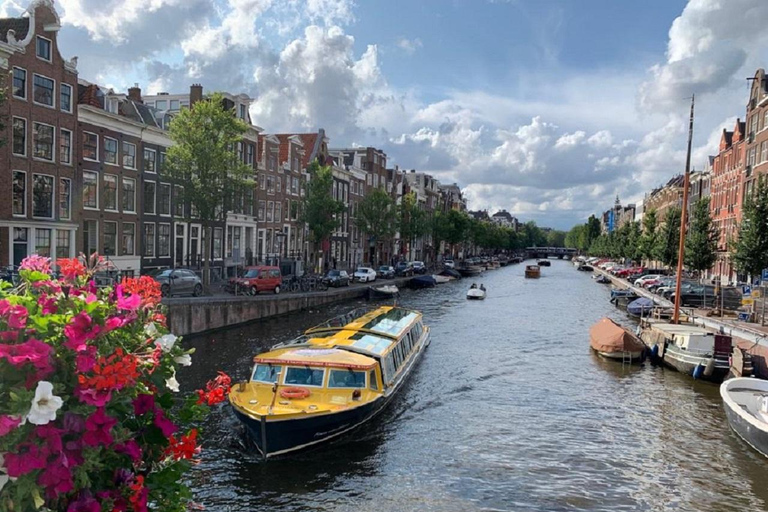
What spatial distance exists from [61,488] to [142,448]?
85 cm

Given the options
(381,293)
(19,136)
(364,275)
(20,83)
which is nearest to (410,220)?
(364,275)

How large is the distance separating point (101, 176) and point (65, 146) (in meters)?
3.83

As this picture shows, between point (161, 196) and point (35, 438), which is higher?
point (161, 196)

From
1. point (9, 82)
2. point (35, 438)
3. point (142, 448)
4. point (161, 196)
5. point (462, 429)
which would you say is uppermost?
point (9, 82)

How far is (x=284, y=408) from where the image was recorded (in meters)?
16.0

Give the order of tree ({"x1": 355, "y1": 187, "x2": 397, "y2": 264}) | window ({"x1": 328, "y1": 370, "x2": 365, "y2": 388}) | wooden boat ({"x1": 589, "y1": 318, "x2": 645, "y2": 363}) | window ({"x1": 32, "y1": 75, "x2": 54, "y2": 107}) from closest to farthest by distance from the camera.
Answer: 1. window ({"x1": 328, "y1": 370, "x2": 365, "y2": 388})
2. wooden boat ({"x1": 589, "y1": 318, "x2": 645, "y2": 363})
3. window ({"x1": 32, "y1": 75, "x2": 54, "y2": 107})
4. tree ({"x1": 355, "y1": 187, "x2": 397, "y2": 264})

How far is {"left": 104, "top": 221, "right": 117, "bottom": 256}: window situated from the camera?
4150cm

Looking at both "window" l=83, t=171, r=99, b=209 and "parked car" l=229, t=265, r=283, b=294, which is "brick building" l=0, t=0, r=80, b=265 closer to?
"window" l=83, t=171, r=99, b=209

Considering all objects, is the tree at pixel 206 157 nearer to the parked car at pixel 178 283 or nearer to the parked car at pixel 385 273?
the parked car at pixel 178 283

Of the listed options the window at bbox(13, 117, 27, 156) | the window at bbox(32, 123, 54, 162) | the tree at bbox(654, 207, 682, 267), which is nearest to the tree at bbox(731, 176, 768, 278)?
the tree at bbox(654, 207, 682, 267)

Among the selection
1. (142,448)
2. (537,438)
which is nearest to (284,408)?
(537,438)

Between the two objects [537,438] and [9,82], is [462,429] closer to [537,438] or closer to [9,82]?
[537,438]

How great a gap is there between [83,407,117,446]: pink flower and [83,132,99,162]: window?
40167 millimetres

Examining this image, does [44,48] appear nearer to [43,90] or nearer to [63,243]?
[43,90]
